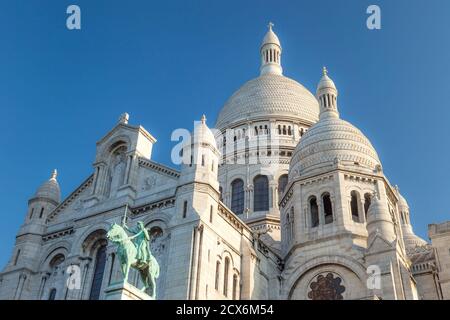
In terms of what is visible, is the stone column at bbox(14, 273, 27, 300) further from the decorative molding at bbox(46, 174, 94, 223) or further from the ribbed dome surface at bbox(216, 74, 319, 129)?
the ribbed dome surface at bbox(216, 74, 319, 129)

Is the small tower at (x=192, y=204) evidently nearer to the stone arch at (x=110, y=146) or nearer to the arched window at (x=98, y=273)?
the arched window at (x=98, y=273)

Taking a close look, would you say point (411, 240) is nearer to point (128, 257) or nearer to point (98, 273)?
point (98, 273)

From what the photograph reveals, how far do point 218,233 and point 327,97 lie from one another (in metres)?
20.4

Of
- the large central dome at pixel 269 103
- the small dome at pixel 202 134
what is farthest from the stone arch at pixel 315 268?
the large central dome at pixel 269 103

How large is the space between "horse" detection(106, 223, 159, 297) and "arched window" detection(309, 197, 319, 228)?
15.6 meters

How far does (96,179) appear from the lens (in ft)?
119

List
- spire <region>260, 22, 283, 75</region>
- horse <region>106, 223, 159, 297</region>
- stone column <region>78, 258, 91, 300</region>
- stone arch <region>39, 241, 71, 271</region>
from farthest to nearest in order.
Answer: spire <region>260, 22, 283, 75</region>, stone arch <region>39, 241, 71, 271</region>, stone column <region>78, 258, 91, 300</region>, horse <region>106, 223, 159, 297</region>

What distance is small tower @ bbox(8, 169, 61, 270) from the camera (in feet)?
115

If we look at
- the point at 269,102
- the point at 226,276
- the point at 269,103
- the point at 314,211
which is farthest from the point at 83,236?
the point at 269,102

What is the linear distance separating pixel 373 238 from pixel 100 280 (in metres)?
15.5

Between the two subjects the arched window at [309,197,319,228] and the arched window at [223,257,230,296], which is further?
the arched window at [309,197,319,228]

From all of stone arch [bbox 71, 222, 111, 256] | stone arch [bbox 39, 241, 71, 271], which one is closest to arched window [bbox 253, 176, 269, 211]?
stone arch [bbox 71, 222, 111, 256]

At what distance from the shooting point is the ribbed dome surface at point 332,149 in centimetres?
3903

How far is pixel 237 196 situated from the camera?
170 feet
